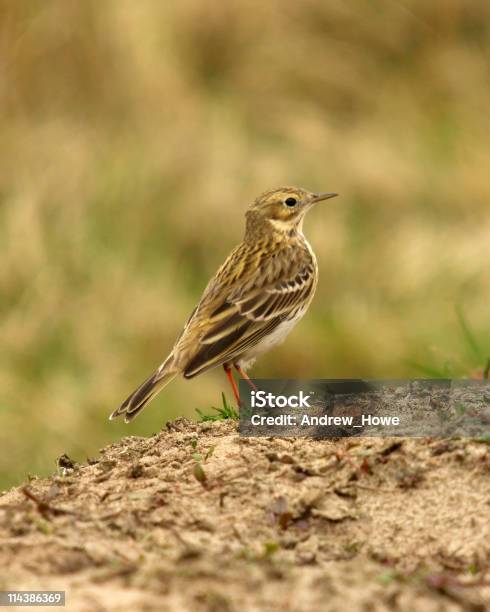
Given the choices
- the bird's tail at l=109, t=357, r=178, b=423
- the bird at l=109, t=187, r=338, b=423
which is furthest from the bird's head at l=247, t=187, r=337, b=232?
the bird's tail at l=109, t=357, r=178, b=423

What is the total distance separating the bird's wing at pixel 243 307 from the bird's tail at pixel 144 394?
0.10 metres

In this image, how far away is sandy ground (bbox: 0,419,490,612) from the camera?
14.0 feet

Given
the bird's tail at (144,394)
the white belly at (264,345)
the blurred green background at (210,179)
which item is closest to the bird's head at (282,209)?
the white belly at (264,345)

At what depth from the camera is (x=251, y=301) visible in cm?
736

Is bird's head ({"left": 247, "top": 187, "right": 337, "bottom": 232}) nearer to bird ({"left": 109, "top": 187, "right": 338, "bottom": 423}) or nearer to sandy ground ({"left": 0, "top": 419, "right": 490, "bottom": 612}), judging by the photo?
bird ({"left": 109, "top": 187, "right": 338, "bottom": 423})

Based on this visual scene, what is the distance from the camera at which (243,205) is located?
13.0m

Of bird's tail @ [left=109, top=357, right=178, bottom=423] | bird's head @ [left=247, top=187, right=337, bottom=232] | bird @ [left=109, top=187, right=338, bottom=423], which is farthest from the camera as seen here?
bird's head @ [left=247, top=187, right=337, bottom=232]

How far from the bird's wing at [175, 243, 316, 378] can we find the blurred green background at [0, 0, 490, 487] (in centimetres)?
268

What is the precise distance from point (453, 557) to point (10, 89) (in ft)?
33.9

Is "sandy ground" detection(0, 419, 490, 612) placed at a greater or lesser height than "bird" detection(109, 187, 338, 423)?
lesser

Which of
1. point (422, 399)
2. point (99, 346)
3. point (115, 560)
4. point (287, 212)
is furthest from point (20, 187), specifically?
point (115, 560)

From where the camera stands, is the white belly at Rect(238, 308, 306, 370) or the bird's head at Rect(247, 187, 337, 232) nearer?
the white belly at Rect(238, 308, 306, 370)

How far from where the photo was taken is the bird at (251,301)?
6941 mm

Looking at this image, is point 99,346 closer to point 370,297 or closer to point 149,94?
point 370,297
